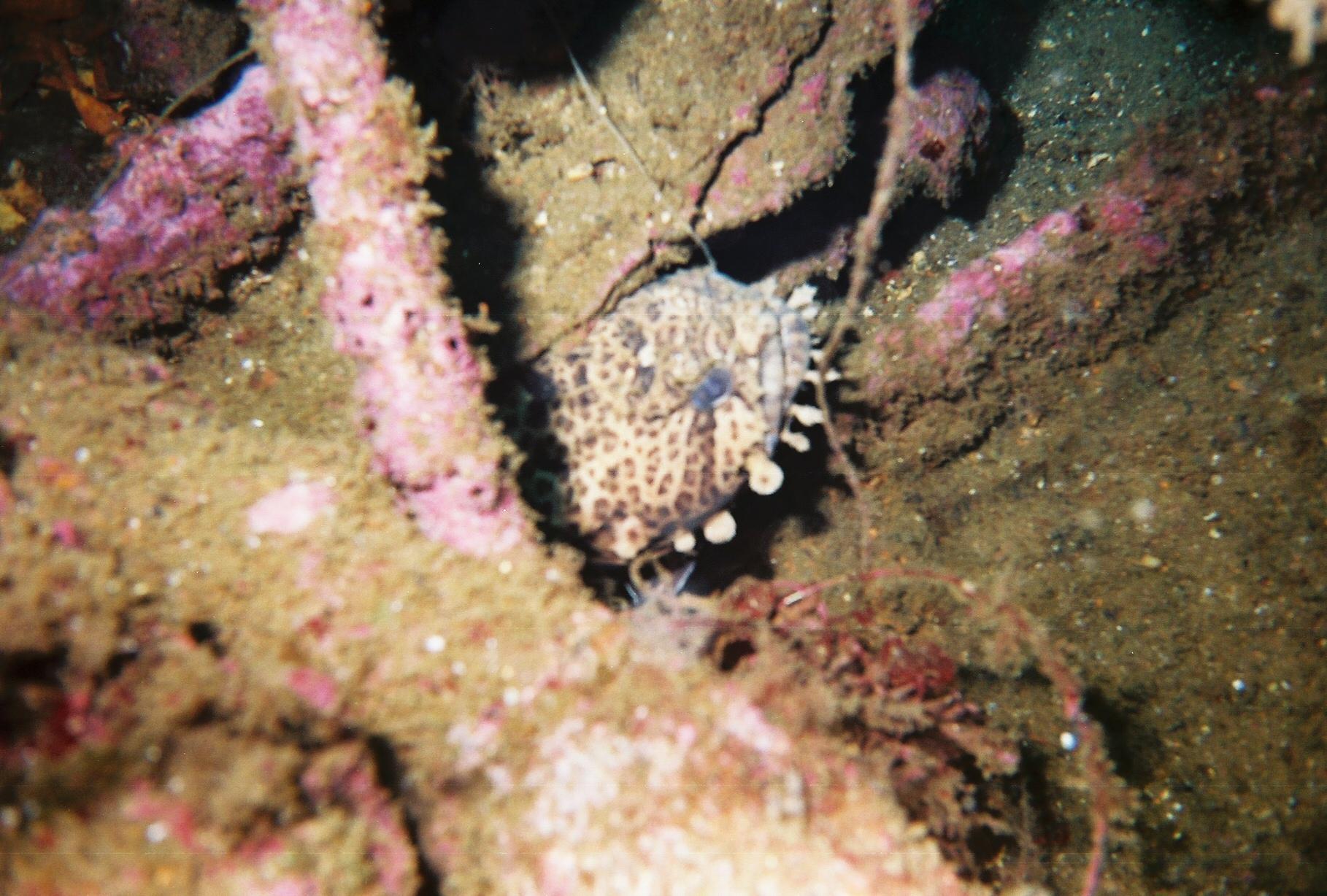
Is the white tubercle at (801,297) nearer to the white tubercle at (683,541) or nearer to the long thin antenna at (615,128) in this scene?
the long thin antenna at (615,128)

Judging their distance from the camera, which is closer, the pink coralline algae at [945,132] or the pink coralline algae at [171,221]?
the pink coralline algae at [171,221]

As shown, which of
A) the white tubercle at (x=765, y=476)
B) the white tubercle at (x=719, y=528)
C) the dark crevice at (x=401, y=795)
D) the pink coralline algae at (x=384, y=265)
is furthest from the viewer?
the white tubercle at (x=719, y=528)

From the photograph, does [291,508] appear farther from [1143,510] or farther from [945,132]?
[1143,510]

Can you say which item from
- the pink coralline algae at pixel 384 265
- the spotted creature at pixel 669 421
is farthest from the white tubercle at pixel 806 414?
the pink coralline algae at pixel 384 265

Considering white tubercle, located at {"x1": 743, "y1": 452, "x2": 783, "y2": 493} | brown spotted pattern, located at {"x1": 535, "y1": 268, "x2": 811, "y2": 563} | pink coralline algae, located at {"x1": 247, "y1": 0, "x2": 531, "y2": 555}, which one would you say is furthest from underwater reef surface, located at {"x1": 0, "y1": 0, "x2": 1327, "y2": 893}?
white tubercle, located at {"x1": 743, "y1": 452, "x2": 783, "y2": 493}

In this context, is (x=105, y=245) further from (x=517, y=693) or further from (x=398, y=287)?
(x=517, y=693)

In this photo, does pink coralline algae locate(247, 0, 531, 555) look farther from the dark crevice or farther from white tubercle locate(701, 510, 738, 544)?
white tubercle locate(701, 510, 738, 544)

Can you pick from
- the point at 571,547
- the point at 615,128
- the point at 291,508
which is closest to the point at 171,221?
the point at 291,508
